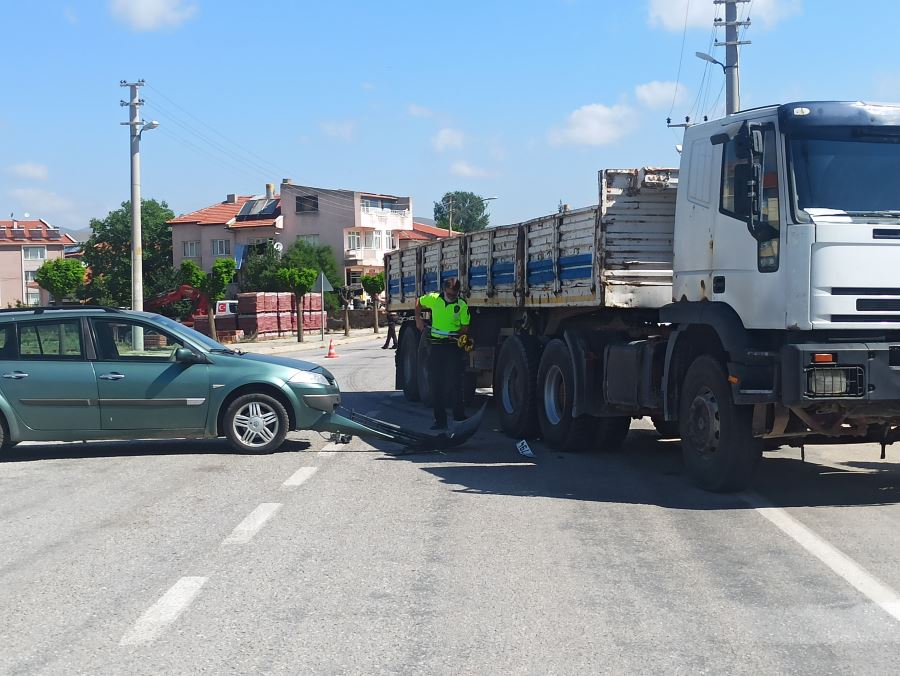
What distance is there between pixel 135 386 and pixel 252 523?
3838 millimetres

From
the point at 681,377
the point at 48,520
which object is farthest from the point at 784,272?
the point at 48,520

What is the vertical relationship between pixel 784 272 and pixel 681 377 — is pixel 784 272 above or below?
above

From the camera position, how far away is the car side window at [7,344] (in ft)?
36.8

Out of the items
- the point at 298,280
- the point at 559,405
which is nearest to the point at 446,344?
the point at 559,405

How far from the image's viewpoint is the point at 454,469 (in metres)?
→ 10.6

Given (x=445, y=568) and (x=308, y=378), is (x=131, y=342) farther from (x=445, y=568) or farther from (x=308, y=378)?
(x=445, y=568)

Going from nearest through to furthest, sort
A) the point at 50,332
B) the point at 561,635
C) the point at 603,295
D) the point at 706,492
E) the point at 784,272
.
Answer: the point at 561,635 → the point at 784,272 → the point at 706,492 → the point at 603,295 → the point at 50,332

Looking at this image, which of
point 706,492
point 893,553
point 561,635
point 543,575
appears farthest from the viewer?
point 706,492

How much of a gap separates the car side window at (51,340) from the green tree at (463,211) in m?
163

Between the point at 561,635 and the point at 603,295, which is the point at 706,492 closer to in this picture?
the point at 603,295

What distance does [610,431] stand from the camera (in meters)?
11.6

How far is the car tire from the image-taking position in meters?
11.5

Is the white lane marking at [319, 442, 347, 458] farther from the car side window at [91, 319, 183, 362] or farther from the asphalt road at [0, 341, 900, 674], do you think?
the car side window at [91, 319, 183, 362]

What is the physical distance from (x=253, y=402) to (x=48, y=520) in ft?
11.6
